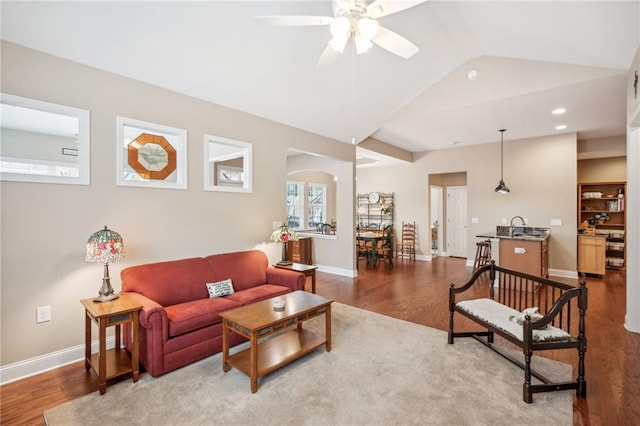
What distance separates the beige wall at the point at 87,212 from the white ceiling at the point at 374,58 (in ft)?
0.66

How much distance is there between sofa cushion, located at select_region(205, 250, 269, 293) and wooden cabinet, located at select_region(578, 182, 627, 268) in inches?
293

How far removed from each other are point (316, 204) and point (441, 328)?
6.67 metres

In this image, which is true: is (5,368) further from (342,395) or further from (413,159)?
(413,159)

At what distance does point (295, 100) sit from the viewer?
434cm

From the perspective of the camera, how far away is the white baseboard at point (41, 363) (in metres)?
2.46

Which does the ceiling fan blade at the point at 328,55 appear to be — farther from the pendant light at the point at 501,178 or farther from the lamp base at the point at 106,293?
the pendant light at the point at 501,178

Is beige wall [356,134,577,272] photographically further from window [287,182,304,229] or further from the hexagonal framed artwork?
the hexagonal framed artwork

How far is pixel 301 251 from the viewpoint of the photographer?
6816mm

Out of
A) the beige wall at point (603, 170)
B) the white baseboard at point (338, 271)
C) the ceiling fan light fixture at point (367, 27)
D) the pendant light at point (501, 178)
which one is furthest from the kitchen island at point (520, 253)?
the ceiling fan light fixture at point (367, 27)

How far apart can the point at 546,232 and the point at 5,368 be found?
8409mm

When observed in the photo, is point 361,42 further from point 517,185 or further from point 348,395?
point 517,185

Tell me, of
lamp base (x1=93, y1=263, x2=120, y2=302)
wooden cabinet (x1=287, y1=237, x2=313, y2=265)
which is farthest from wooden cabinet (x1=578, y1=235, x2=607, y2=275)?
lamp base (x1=93, y1=263, x2=120, y2=302)

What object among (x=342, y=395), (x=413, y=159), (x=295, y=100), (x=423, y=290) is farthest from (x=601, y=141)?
(x=342, y=395)

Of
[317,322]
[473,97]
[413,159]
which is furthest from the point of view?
[413,159]
